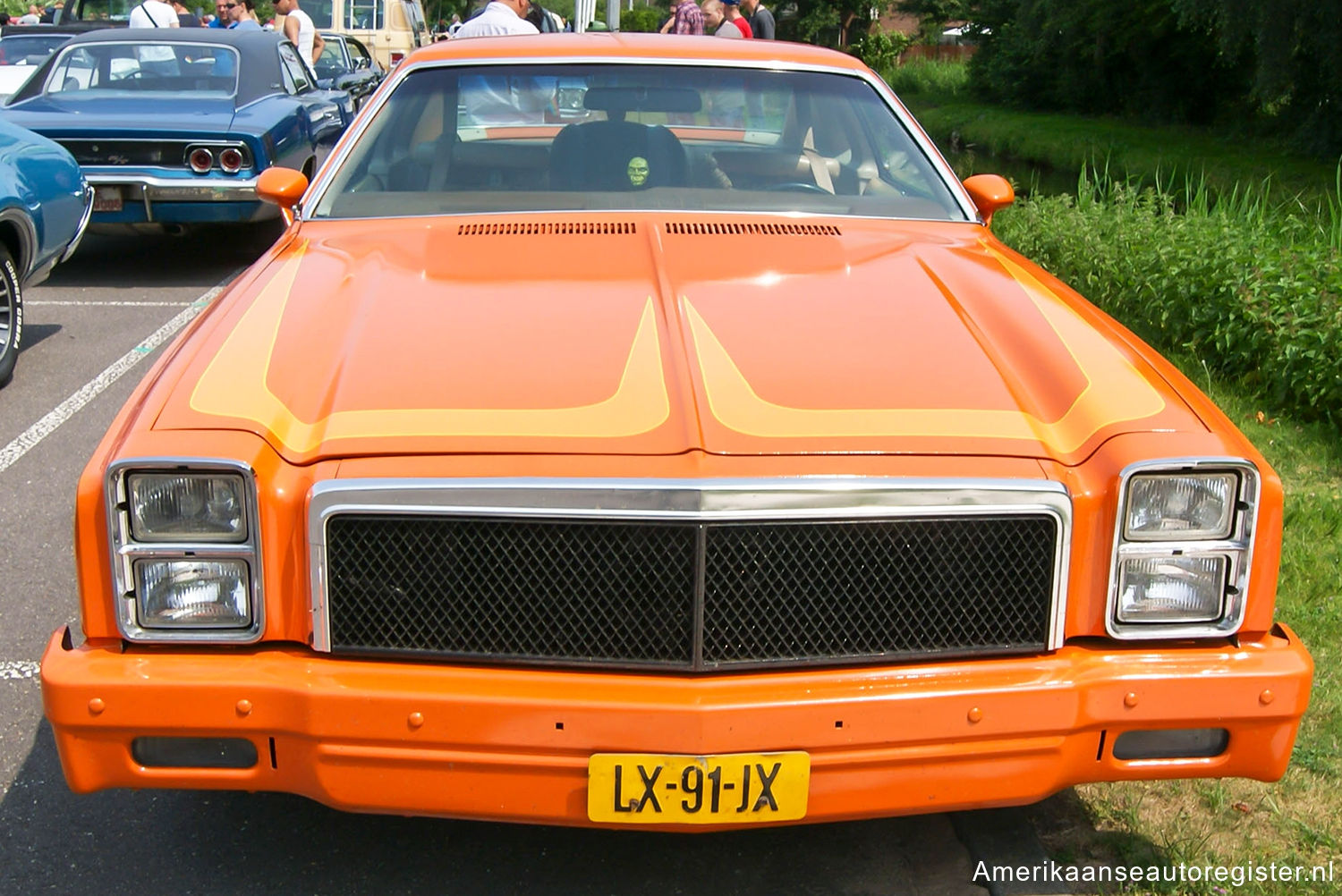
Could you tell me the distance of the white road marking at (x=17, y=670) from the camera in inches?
139

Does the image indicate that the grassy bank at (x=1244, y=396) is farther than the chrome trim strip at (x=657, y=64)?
No

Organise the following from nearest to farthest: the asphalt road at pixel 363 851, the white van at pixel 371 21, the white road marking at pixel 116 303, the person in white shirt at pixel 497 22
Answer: the asphalt road at pixel 363 851, the white road marking at pixel 116 303, the person in white shirt at pixel 497 22, the white van at pixel 371 21

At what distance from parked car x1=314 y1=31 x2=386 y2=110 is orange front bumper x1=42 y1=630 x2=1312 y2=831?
364 inches

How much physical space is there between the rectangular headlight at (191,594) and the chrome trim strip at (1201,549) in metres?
1.55

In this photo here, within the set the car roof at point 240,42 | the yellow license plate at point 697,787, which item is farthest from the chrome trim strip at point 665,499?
the car roof at point 240,42

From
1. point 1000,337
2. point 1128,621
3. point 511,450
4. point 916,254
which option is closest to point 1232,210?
point 916,254

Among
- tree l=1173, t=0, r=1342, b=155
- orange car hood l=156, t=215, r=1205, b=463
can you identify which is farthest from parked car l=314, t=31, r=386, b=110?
tree l=1173, t=0, r=1342, b=155

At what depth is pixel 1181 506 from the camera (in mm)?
2406

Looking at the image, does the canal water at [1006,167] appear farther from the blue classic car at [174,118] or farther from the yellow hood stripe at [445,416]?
the yellow hood stripe at [445,416]

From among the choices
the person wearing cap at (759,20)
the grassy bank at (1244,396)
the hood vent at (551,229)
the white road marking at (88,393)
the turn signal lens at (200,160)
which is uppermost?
the person wearing cap at (759,20)

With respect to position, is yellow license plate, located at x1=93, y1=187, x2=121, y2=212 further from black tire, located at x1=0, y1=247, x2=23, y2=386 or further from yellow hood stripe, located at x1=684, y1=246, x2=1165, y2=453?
yellow hood stripe, located at x1=684, y1=246, x2=1165, y2=453

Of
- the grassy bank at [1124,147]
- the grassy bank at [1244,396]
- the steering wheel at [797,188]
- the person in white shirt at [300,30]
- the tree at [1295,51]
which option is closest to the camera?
the grassy bank at [1244,396]

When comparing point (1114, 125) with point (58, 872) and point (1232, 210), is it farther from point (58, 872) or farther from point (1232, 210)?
point (58, 872)

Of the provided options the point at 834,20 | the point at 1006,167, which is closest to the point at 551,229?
the point at 1006,167
